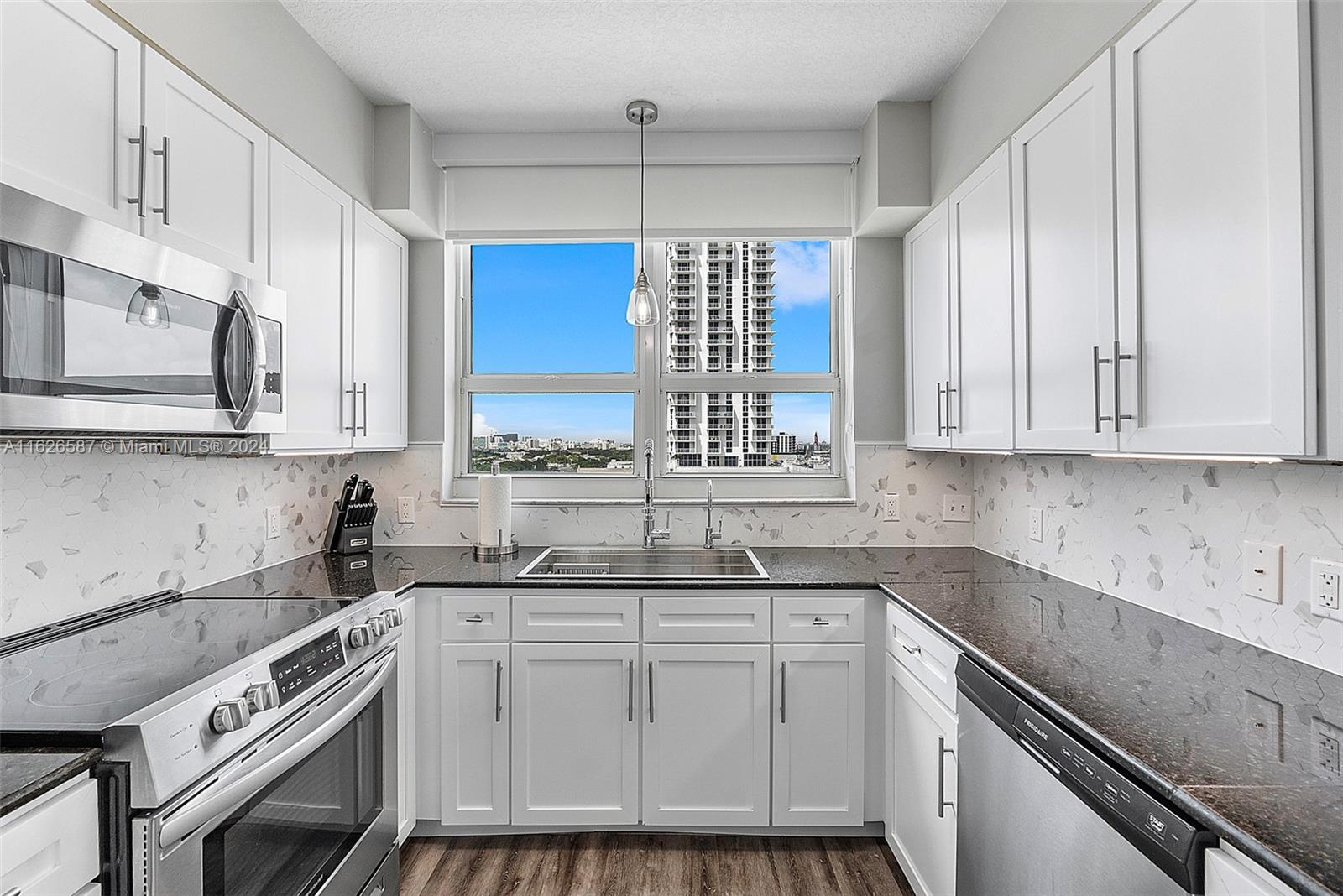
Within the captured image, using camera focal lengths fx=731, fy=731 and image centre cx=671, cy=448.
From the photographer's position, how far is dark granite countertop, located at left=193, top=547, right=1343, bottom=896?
893 mm

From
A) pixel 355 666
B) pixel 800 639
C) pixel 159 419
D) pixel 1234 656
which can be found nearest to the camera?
pixel 159 419

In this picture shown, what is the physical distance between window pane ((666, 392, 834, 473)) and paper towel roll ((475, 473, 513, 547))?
771mm

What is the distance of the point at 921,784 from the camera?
2.00 meters

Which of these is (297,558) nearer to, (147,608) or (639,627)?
(147,608)

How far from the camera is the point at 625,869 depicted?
89.0 inches

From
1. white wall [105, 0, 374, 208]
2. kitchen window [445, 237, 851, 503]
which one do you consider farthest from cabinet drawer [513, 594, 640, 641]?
white wall [105, 0, 374, 208]

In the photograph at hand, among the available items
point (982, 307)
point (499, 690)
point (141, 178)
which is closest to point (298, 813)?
point (499, 690)

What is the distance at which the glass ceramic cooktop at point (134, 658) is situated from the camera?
3.78 ft

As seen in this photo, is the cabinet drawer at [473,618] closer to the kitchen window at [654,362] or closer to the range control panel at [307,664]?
the range control panel at [307,664]

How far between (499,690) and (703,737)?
674mm

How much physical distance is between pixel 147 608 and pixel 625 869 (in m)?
1.54

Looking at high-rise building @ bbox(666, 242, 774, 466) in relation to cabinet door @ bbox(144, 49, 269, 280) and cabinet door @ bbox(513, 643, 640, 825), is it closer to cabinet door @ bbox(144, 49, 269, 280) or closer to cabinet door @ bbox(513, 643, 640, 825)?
cabinet door @ bbox(513, 643, 640, 825)

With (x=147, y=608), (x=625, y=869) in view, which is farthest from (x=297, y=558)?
(x=625, y=869)

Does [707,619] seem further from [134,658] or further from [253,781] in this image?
[134,658]
